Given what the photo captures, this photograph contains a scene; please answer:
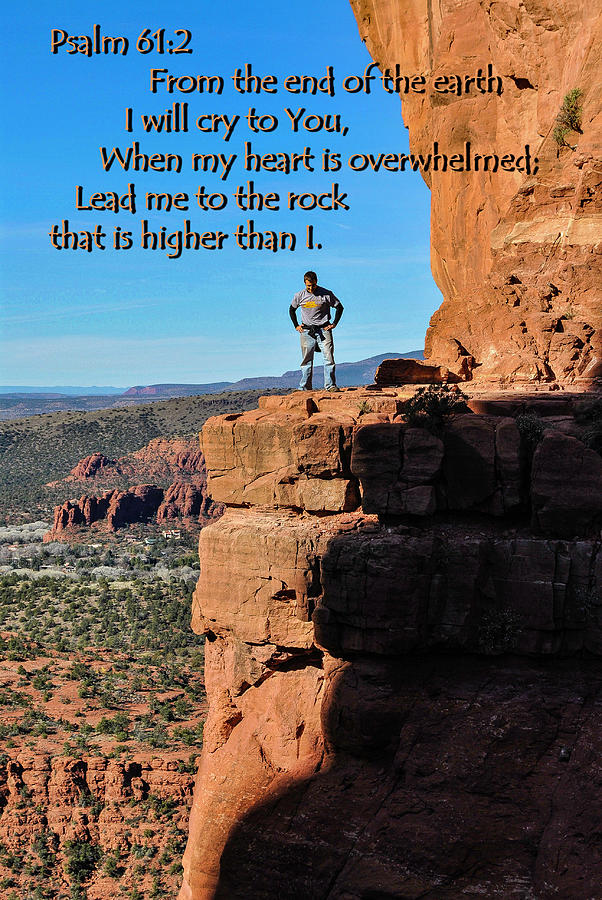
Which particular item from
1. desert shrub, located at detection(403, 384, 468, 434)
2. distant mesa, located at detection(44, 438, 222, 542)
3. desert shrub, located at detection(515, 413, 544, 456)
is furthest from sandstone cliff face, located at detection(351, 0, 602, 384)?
distant mesa, located at detection(44, 438, 222, 542)

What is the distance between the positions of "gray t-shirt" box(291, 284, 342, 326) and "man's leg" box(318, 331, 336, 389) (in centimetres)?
35

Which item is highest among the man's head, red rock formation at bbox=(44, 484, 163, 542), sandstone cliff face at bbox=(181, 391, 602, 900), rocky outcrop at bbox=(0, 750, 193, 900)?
the man's head

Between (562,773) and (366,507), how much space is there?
5.40 m

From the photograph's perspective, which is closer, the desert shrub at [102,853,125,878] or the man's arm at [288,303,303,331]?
the man's arm at [288,303,303,331]

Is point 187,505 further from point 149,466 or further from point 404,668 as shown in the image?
point 404,668

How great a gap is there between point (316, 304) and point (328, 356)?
1.25 metres

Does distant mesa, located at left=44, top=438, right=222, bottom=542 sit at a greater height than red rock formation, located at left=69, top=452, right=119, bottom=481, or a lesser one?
lesser

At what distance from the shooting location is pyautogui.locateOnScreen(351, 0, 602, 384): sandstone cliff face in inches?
779

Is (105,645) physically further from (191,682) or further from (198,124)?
(198,124)

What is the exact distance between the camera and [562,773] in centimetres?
1338

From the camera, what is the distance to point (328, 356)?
1986 centimetres

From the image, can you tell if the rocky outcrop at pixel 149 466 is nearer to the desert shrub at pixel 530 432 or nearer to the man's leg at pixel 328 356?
the man's leg at pixel 328 356

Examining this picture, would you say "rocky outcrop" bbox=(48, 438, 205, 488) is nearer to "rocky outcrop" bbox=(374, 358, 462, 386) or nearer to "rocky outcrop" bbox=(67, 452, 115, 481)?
"rocky outcrop" bbox=(67, 452, 115, 481)

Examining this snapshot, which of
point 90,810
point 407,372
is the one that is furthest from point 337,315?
point 90,810
